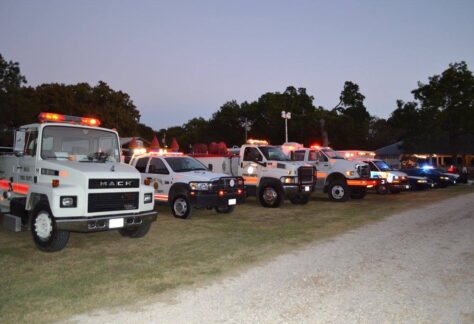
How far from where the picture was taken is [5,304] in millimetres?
5148

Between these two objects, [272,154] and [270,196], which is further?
[272,154]

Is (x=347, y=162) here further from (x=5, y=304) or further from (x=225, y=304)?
(x=5, y=304)

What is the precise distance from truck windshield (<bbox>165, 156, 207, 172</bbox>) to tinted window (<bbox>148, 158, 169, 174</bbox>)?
0.70ft

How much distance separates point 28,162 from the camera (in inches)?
342

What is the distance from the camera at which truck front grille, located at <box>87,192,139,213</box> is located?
7.80 metres

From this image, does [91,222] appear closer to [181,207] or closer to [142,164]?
[181,207]

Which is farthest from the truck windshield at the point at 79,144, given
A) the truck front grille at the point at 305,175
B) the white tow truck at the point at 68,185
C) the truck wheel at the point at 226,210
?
the truck front grille at the point at 305,175

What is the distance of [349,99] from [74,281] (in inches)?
2859

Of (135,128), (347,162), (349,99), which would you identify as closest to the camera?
(347,162)

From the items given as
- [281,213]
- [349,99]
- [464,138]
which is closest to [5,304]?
[281,213]

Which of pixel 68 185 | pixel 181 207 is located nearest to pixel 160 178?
pixel 181 207

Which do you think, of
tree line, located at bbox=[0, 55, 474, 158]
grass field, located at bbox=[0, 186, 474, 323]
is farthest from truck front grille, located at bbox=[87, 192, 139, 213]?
tree line, located at bbox=[0, 55, 474, 158]

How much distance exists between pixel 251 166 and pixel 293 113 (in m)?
45.9

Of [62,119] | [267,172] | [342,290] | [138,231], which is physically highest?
[62,119]
